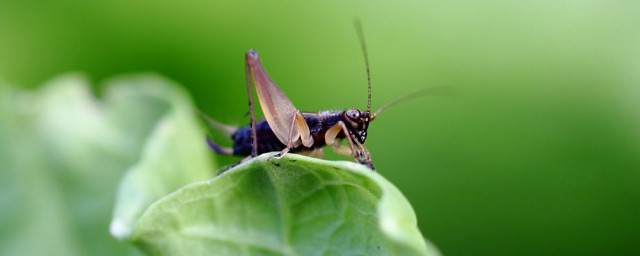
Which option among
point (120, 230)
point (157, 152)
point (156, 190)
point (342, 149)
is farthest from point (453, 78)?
point (120, 230)

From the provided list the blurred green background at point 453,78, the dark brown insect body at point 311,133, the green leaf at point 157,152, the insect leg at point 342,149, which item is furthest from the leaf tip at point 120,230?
the blurred green background at point 453,78

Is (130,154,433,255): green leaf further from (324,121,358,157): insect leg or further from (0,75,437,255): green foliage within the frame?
(324,121,358,157): insect leg

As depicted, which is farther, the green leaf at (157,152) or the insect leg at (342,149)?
the insect leg at (342,149)

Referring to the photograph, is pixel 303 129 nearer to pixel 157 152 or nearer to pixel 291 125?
pixel 291 125

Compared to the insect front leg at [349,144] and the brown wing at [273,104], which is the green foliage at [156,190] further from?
the insect front leg at [349,144]

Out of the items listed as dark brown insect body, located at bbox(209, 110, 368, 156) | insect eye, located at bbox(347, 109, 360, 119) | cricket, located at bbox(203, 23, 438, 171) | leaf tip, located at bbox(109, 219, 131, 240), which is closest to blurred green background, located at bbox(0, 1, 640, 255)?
dark brown insect body, located at bbox(209, 110, 368, 156)

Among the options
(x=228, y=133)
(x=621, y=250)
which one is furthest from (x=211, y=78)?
(x=621, y=250)
